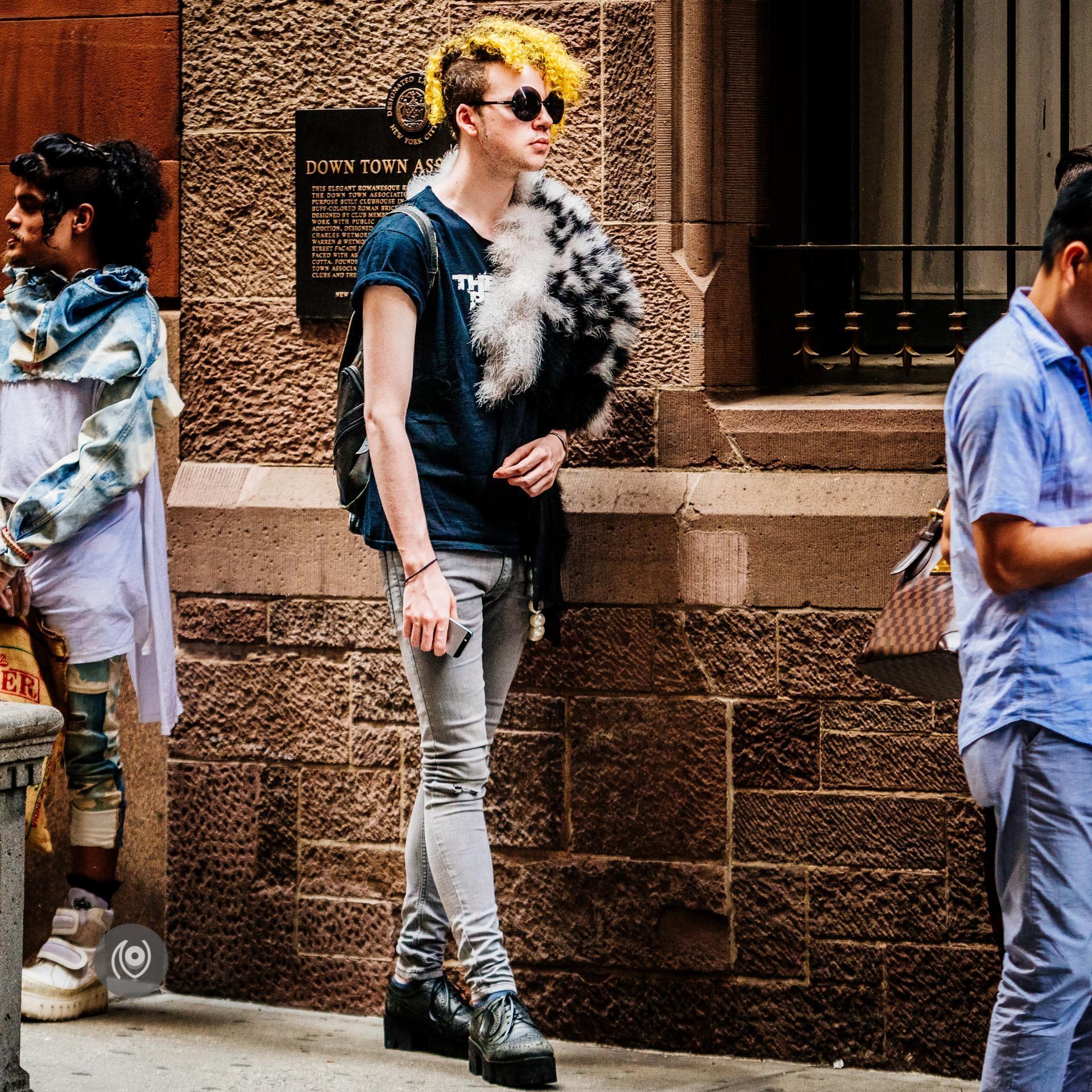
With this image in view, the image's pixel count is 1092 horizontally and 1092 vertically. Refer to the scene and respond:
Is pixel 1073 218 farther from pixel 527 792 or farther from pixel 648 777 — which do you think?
pixel 527 792

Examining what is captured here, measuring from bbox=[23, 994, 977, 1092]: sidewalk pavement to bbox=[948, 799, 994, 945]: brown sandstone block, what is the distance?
0.36m

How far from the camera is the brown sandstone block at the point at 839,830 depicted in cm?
434

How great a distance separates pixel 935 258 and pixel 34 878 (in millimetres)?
3083

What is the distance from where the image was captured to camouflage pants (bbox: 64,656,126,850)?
451 centimetres

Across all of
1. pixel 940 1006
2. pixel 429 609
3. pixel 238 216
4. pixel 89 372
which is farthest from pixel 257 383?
pixel 940 1006

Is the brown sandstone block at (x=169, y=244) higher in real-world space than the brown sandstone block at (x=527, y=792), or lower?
higher

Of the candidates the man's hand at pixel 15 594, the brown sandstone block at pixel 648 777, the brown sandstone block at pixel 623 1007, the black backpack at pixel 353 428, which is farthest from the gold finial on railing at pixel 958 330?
the man's hand at pixel 15 594

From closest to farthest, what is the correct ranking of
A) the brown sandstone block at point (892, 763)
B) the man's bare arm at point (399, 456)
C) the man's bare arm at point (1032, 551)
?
the man's bare arm at point (1032, 551) < the man's bare arm at point (399, 456) < the brown sandstone block at point (892, 763)

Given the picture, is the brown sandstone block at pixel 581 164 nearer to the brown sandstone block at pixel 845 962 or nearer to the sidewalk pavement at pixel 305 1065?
the brown sandstone block at pixel 845 962

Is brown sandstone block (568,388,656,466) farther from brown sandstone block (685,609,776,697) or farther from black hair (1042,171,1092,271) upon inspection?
black hair (1042,171,1092,271)

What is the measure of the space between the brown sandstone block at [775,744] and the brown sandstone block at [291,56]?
190 cm

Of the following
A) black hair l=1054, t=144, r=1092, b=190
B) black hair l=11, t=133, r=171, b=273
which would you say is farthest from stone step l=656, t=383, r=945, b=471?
black hair l=11, t=133, r=171, b=273

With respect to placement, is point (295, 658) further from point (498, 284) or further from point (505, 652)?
point (498, 284)

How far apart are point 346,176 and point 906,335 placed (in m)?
1.54
